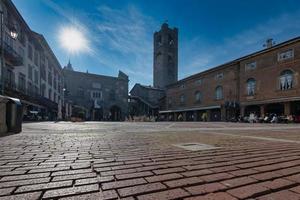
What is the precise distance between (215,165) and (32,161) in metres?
2.55

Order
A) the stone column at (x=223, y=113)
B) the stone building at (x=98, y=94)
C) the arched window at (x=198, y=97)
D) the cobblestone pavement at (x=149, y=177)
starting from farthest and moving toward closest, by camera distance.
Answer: the stone building at (x=98, y=94)
the arched window at (x=198, y=97)
the stone column at (x=223, y=113)
the cobblestone pavement at (x=149, y=177)

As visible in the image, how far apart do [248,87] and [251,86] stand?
49cm

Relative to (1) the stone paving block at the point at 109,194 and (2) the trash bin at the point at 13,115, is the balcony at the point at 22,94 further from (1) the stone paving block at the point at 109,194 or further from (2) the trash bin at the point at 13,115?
(1) the stone paving block at the point at 109,194

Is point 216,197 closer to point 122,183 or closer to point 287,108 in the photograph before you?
point 122,183

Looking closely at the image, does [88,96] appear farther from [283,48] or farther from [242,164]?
[242,164]

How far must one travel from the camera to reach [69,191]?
1892mm

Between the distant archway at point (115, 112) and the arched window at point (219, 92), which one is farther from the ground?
the arched window at point (219, 92)

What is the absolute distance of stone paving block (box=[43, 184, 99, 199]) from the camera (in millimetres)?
1799

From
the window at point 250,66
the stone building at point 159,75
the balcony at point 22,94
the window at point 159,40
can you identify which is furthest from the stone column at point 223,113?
the window at point 159,40

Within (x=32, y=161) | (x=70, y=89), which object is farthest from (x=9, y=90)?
(x=70, y=89)

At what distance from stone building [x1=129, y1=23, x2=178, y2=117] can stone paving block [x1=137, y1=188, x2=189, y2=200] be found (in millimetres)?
52760

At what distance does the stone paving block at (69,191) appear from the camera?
5.90ft

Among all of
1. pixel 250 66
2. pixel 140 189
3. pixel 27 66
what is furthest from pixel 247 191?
pixel 250 66

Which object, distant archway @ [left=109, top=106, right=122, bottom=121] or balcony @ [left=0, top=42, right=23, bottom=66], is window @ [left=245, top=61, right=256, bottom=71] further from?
distant archway @ [left=109, top=106, right=122, bottom=121]
